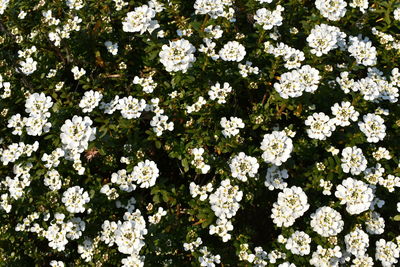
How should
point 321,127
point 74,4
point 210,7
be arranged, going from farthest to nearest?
point 74,4 < point 210,7 < point 321,127

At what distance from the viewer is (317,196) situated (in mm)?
4848

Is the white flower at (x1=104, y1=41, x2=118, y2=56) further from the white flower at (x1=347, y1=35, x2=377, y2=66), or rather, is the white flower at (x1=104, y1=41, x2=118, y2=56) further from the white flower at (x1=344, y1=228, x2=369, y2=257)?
the white flower at (x1=344, y1=228, x2=369, y2=257)

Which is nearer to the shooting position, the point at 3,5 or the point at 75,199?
the point at 75,199

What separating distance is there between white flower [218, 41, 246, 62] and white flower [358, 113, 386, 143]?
1627mm

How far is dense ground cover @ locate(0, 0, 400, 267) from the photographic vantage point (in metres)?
4.46

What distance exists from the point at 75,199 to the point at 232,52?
2535mm

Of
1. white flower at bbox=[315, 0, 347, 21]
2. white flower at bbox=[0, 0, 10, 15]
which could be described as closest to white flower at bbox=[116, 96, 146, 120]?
white flower at bbox=[0, 0, 10, 15]

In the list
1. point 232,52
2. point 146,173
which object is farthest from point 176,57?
point 146,173

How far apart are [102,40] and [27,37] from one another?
1132mm

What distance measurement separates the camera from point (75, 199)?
4512 millimetres

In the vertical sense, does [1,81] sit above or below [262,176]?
above

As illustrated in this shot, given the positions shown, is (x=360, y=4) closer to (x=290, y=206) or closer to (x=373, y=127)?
(x=373, y=127)

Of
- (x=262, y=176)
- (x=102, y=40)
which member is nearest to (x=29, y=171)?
(x=102, y=40)

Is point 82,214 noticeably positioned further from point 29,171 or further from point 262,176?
point 262,176
